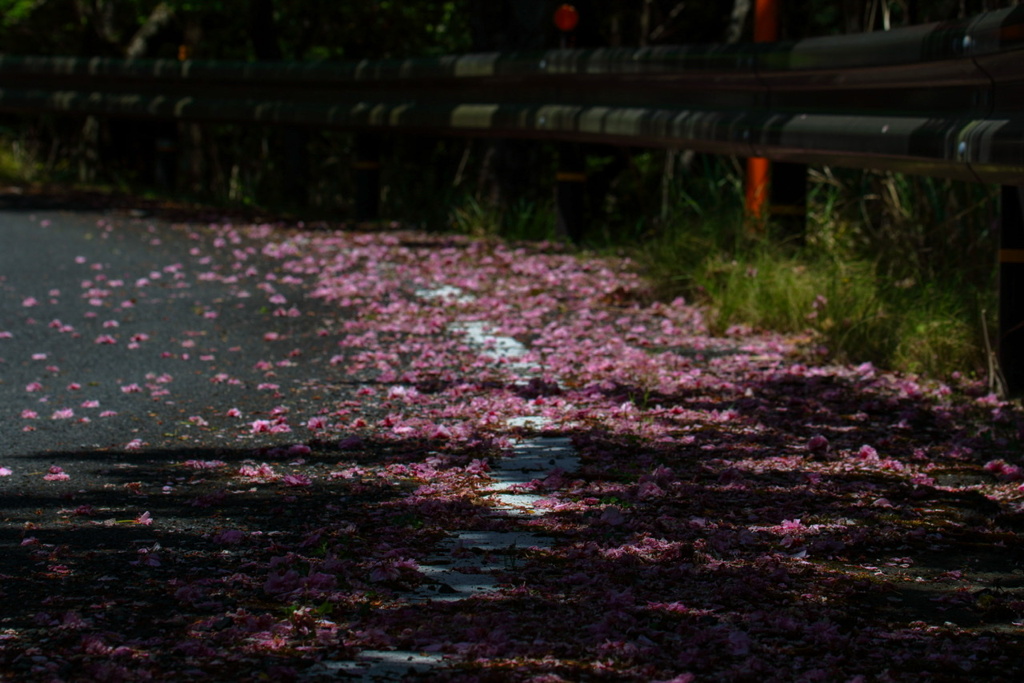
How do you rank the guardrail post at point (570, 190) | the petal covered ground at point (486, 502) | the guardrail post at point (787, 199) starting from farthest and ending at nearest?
1. the guardrail post at point (570, 190)
2. the guardrail post at point (787, 199)
3. the petal covered ground at point (486, 502)

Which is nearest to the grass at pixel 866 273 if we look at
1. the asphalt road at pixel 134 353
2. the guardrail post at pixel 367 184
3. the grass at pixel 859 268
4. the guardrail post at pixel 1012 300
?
the grass at pixel 859 268

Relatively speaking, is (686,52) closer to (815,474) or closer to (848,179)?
(848,179)

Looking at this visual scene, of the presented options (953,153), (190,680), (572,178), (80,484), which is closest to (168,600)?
(190,680)

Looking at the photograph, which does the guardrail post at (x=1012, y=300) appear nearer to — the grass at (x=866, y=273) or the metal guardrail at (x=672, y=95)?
the grass at (x=866, y=273)

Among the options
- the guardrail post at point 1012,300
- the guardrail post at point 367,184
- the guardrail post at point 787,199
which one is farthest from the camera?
the guardrail post at point 367,184

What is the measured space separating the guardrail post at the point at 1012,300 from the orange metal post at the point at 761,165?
9.81 feet

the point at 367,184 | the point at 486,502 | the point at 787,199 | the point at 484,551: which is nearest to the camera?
the point at 484,551

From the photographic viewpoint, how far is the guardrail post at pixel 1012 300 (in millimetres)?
5293

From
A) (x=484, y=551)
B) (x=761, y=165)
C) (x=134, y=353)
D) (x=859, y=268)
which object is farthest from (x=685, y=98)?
(x=484, y=551)

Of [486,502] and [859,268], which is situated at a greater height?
[859,268]

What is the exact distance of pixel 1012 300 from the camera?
17.4ft

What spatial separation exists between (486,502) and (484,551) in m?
0.44

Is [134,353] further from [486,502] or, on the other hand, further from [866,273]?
[866,273]

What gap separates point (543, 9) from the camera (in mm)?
11711
